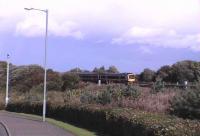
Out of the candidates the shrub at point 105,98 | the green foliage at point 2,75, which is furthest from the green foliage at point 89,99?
the green foliage at point 2,75

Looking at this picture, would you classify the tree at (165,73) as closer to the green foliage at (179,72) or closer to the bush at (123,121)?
the green foliage at (179,72)

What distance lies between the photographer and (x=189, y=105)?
2861 cm

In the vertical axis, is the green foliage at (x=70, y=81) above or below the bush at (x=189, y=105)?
above

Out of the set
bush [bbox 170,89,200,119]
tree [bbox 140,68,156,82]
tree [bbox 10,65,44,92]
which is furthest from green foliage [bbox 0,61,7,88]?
bush [bbox 170,89,200,119]

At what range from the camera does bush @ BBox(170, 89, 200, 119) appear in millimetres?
28383

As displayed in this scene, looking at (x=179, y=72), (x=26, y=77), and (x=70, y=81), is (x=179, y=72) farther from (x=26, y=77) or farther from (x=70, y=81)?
(x=26, y=77)

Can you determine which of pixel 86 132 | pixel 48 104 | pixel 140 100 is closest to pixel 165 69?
pixel 48 104

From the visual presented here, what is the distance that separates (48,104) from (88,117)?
49.8 ft

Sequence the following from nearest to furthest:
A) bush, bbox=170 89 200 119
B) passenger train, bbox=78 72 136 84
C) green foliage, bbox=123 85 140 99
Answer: bush, bbox=170 89 200 119
green foliage, bbox=123 85 140 99
passenger train, bbox=78 72 136 84

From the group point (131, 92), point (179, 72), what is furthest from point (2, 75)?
point (131, 92)

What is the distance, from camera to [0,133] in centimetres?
3119

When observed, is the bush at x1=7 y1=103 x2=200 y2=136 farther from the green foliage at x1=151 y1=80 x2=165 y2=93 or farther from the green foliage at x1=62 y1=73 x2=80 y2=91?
the green foliage at x1=62 y1=73 x2=80 y2=91

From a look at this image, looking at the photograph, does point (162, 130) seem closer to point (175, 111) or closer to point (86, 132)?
point (175, 111)

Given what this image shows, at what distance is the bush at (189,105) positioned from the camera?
28.4 m
